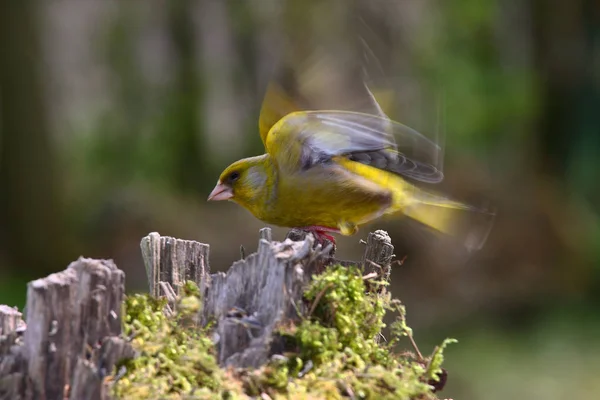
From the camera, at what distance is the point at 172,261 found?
3.36m

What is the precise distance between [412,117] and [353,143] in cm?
366

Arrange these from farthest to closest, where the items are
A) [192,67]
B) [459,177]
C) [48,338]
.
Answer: [192,67] → [459,177] → [48,338]

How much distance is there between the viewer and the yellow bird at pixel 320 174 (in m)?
3.87

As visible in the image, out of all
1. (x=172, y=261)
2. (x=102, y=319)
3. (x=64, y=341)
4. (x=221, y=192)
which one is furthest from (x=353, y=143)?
(x=64, y=341)

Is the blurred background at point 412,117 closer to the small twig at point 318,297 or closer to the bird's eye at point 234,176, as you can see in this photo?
the bird's eye at point 234,176

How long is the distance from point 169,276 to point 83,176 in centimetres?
1199

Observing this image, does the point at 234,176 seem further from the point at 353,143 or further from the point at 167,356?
the point at 167,356

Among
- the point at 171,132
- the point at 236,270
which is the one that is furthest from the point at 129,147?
the point at 236,270

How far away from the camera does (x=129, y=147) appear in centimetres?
1570

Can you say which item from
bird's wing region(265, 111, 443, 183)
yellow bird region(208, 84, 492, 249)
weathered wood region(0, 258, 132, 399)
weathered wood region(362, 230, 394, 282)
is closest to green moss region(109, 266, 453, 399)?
weathered wood region(0, 258, 132, 399)

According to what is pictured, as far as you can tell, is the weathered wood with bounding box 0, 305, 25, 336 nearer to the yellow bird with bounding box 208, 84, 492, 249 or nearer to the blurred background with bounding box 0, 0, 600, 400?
the yellow bird with bounding box 208, 84, 492, 249

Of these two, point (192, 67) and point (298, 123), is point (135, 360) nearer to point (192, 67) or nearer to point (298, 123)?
point (298, 123)

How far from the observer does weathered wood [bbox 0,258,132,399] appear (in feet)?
8.17

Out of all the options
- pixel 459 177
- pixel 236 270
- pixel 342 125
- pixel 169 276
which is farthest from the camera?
pixel 459 177
